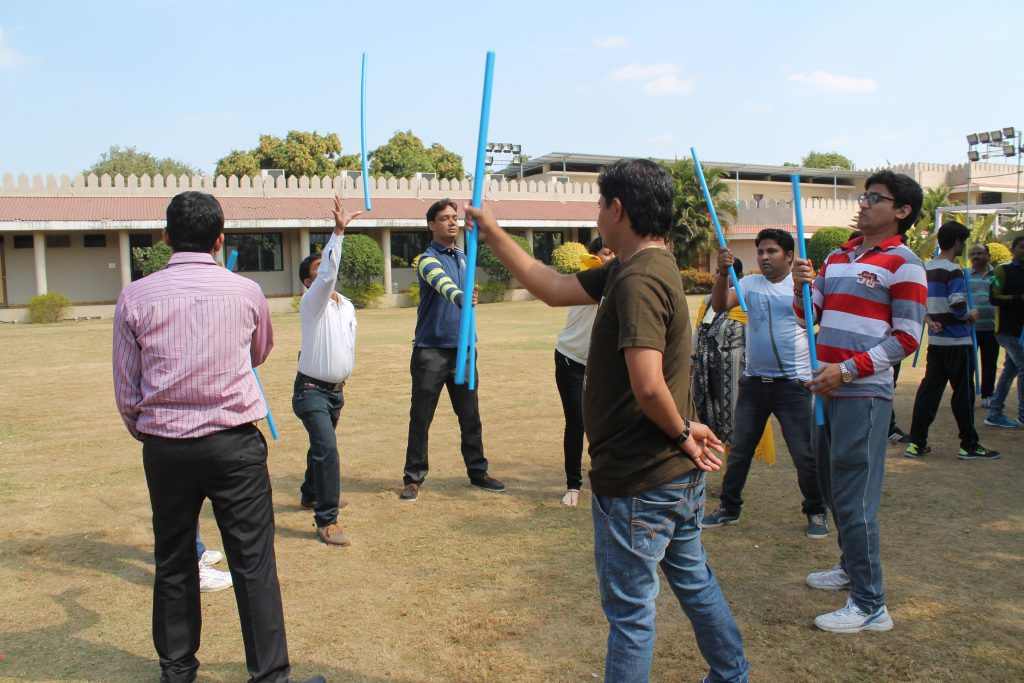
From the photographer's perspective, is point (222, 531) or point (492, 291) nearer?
point (222, 531)

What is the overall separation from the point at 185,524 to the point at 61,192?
30715 millimetres

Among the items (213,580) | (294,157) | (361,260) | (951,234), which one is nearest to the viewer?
(213,580)

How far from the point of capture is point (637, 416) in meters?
2.66

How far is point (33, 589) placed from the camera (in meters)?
4.45

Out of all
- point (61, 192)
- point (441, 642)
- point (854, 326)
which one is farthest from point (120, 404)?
point (61, 192)

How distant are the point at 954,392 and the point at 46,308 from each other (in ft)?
90.7

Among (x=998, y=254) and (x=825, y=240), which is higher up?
(x=825, y=240)

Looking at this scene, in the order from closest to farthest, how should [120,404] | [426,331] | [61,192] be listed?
[120,404]
[426,331]
[61,192]

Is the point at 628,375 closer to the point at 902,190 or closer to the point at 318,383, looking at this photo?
the point at 902,190

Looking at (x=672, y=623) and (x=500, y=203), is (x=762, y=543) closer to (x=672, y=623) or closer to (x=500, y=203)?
(x=672, y=623)

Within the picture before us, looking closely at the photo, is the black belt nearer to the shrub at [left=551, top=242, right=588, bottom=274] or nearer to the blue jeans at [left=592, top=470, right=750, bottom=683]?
the shrub at [left=551, top=242, right=588, bottom=274]

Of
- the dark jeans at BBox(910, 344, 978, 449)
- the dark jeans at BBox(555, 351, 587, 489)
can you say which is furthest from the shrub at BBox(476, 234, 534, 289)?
the dark jeans at BBox(555, 351, 587, 489)

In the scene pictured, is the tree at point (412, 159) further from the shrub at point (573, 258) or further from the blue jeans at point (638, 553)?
the blue jeans at point (638, 553)

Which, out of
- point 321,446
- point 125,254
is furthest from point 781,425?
point 125,254
